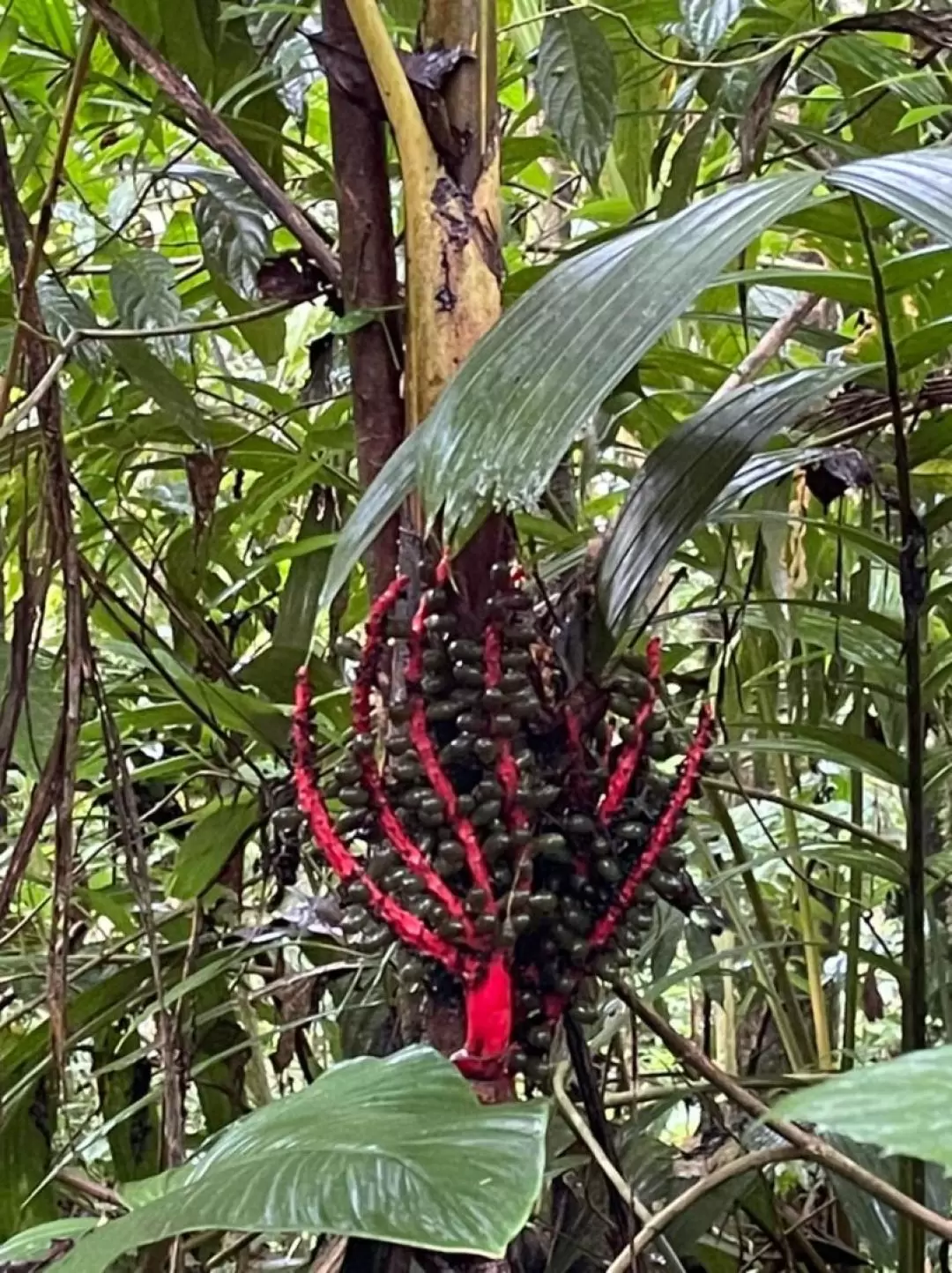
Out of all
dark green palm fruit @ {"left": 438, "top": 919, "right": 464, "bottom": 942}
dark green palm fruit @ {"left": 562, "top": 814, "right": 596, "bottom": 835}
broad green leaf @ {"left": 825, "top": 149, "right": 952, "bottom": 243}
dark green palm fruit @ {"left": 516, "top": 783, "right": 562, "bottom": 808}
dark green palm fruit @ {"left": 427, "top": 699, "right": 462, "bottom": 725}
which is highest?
broad green leaf @ {"left": 825, "top": 149, "right": 952, "bottom": 243}

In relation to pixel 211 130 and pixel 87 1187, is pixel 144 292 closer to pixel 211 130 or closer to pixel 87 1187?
pixel 211 130

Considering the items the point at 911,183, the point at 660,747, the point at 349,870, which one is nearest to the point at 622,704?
the point at 660,747

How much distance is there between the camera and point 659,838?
0.51 metres

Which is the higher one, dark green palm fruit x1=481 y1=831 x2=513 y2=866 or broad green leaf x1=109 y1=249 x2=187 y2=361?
broad green leaf x1=109 y1=249 x2=187 y2=361

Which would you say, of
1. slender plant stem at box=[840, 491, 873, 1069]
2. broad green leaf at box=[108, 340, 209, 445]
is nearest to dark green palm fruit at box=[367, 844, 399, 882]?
broad green leaf at box=[108, 340, 209, 445]

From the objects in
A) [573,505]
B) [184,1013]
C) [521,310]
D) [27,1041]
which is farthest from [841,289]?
[27,1041]

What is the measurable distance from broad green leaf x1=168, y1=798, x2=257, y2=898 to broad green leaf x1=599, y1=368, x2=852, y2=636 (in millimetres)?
459

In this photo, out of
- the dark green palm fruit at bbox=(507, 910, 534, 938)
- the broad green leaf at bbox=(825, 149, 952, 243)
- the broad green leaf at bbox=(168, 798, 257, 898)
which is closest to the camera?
the broad green leaf at bbox=(825, 149, 952, 243)

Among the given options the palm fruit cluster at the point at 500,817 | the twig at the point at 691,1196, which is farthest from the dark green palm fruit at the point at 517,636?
the twig at the point at 691,1196

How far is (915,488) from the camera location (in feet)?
3.02

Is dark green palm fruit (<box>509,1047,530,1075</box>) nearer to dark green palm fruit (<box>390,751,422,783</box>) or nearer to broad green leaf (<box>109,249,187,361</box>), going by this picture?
dark green palm fruit (<box>390,751,422,783</box>)

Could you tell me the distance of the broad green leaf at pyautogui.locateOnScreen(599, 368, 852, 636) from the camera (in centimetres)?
50

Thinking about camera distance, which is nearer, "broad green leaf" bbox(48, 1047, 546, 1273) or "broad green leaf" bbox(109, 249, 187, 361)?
"broad green leaf" bbox(48, 1047, 546, 1273)

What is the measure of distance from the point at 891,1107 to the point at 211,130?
1.87 ft
